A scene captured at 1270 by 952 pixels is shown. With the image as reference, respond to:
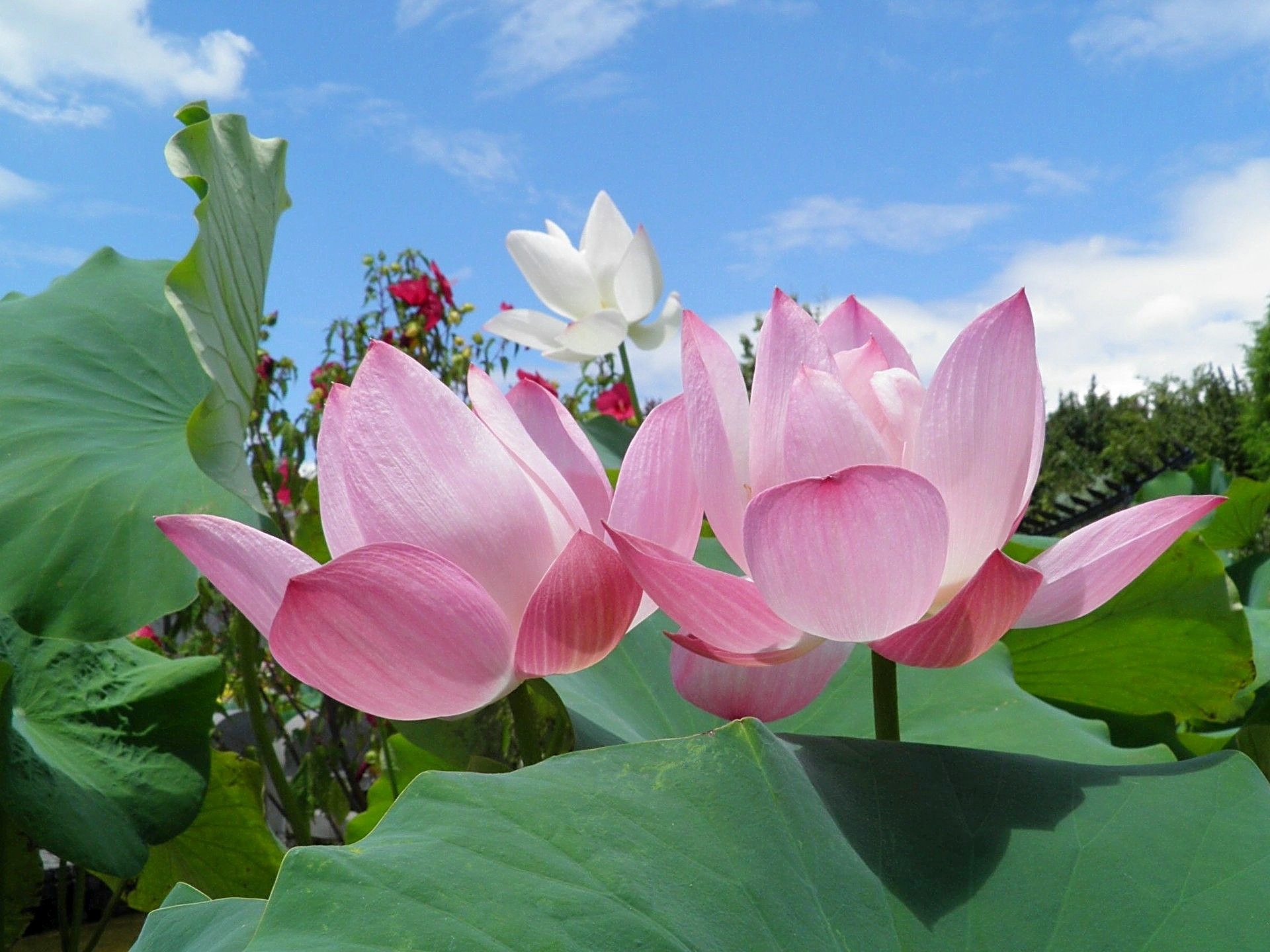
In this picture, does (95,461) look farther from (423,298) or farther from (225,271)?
(423,298)

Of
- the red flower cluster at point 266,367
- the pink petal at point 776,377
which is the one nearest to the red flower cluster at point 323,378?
the red flower cluster at point 266,367

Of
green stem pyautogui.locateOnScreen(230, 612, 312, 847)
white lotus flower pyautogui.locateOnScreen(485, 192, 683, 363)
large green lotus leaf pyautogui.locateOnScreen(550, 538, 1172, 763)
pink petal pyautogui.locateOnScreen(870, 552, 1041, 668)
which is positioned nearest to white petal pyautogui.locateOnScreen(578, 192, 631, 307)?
white lotus flower pyautogui.locateOnScreen(485, 192, 683, 363)

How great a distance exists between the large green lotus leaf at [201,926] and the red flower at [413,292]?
1.79 metres

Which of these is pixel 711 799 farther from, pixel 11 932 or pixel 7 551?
pixel 11 932

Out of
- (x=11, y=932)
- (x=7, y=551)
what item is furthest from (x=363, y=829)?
(x=11, y=932)

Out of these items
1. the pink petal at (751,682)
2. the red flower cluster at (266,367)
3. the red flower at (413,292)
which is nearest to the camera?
the pink petal at (751,682)

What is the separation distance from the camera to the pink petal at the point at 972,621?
1.00 ft

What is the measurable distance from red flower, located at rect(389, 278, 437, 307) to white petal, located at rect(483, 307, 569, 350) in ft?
2.21

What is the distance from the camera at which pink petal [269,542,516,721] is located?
0.32 metres

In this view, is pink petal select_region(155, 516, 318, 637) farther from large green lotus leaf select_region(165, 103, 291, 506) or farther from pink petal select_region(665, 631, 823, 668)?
large green lotus leaf select_region(165, 103, 291, 506)

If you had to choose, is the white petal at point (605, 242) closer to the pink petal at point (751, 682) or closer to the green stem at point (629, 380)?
the green stem at point (629, 380)

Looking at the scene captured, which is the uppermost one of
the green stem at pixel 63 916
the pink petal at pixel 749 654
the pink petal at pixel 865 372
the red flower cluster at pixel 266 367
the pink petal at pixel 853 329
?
the red flower cluster at pixel 266 367

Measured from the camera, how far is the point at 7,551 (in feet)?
2.39

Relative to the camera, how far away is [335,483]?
14.6 inches
